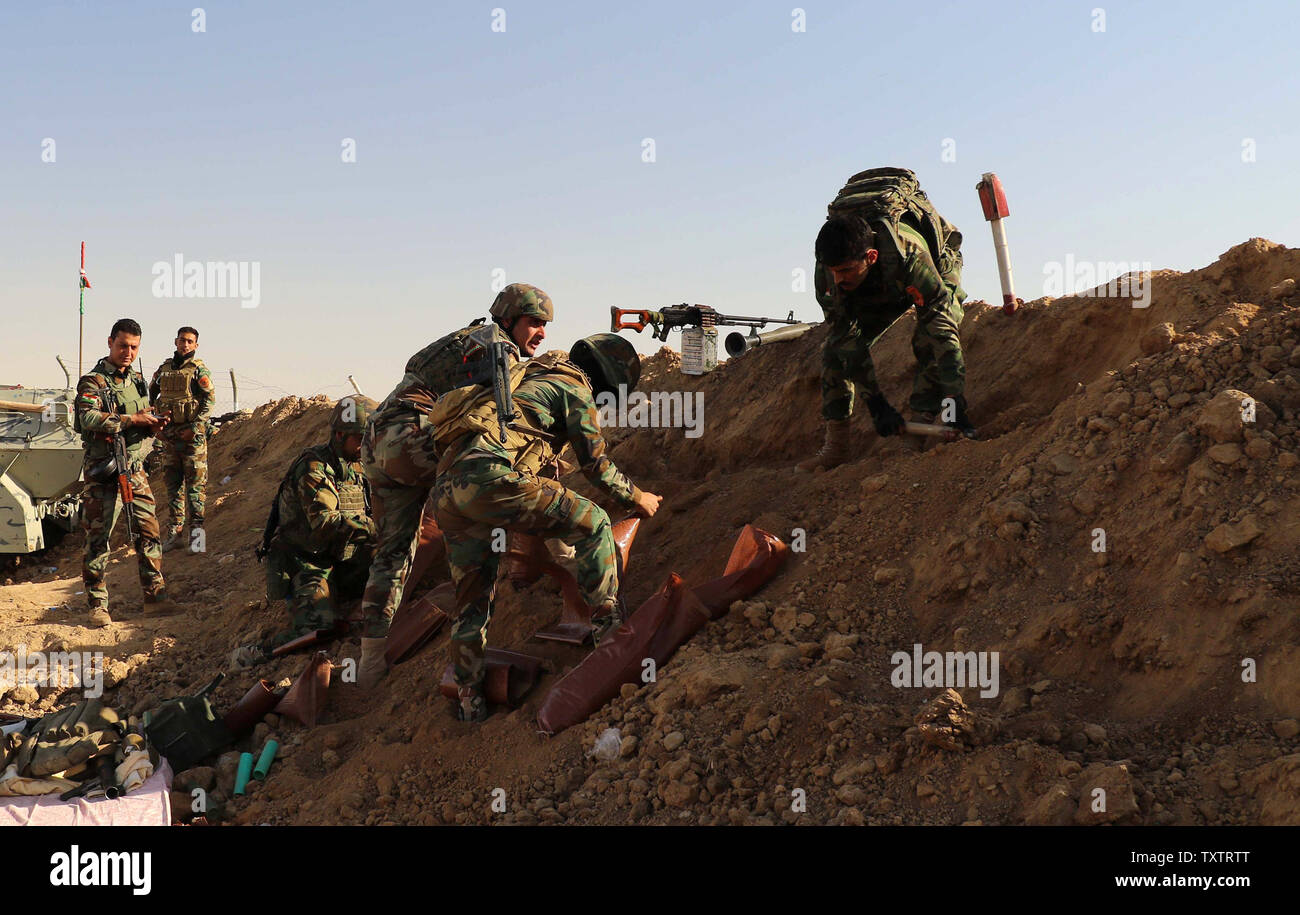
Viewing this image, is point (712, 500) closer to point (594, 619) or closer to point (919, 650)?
point (594, 619)

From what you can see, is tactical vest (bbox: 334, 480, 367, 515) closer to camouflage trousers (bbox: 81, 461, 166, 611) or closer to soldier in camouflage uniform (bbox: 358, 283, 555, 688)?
soldier in camouflage uniform (bbox: 358, 283, 555, 688)

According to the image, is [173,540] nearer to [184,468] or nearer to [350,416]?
[184,468]

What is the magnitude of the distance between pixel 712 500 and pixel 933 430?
4.26 feet

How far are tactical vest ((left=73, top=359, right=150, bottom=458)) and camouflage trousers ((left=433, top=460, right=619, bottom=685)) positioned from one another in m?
4.47

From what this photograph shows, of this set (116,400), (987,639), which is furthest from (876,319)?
(116,400)

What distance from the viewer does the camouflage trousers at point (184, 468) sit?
936 cm

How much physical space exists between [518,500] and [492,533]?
26cm

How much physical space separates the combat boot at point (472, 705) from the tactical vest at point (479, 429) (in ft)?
3.33

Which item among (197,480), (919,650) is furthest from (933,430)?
(197,480)

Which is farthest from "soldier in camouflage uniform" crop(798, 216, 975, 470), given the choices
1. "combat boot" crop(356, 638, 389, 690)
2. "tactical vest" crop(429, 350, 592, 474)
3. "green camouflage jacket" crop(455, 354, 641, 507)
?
"combat boot" crop(356, 638, 389, 690)

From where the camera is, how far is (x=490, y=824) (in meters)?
4.26

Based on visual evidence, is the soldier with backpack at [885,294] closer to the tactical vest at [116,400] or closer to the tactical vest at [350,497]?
the tactical vest at [350,497]

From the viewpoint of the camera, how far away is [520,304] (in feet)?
18.0

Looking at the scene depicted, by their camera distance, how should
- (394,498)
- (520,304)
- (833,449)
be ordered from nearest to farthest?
(520,304) → (394,498) → (833,449)
